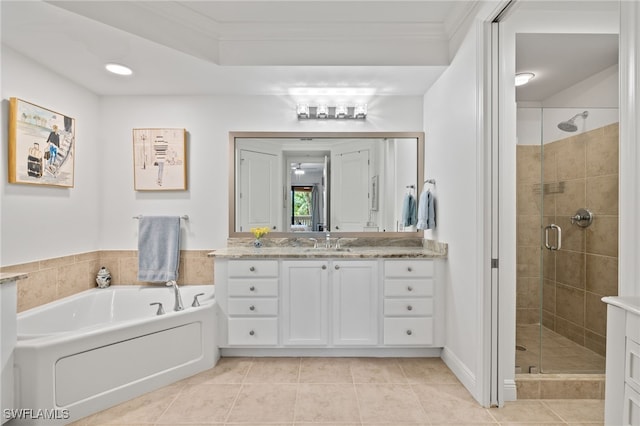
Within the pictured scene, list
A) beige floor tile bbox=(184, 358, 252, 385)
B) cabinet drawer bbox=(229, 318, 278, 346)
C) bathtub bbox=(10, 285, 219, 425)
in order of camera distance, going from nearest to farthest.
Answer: bathtub bbox=(10, 285, 219, 425)
beige floor tile bbox=(184, 358, 252, 385)
cabinet drawer bbox=(229, 318, 278, 346)

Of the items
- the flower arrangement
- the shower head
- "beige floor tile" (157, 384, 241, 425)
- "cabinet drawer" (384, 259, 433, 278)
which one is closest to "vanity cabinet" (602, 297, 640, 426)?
"cabinet drawer" (384, 259, 433, 278)

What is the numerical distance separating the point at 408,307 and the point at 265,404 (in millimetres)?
1266

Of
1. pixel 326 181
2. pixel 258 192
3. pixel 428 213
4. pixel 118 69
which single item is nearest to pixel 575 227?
pixel 428 213

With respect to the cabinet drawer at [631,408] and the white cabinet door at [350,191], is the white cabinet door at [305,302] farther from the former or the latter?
the cabinet drawer at [631,408]

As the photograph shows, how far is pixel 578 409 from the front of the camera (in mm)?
1927

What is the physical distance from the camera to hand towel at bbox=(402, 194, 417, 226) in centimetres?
299

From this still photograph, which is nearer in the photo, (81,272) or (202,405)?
(202,405)

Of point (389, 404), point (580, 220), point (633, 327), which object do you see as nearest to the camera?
point (633, 327)

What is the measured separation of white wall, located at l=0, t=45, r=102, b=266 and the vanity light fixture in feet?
6.08

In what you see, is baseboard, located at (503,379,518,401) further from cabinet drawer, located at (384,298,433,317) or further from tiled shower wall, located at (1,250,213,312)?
tiled shower wall, located at (1,250,213,312)

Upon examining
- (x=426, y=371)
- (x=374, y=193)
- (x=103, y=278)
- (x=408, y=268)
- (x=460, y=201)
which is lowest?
(x=426, y=371)

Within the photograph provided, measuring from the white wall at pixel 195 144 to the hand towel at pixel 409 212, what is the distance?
838 mm

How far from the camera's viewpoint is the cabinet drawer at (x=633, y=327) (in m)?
0.84

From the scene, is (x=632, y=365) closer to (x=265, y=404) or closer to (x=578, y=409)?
(x=578, y=409)
